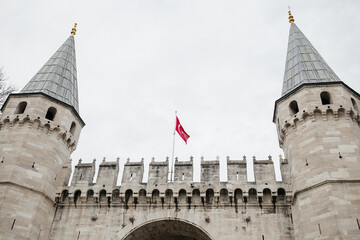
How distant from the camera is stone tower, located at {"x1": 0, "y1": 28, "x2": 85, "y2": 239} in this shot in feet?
50.8

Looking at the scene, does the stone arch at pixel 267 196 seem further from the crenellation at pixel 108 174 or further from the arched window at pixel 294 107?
the crenellation at pixel 108 174

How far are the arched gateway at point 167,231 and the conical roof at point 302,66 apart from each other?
886 cm

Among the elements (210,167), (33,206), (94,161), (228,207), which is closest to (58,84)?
(94,161)

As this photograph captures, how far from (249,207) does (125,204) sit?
6058 mm

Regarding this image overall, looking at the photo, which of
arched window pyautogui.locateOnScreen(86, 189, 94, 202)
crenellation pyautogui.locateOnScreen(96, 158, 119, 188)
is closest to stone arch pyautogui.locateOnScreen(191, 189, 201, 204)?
crenellation pyautogui.locateOnScreen(96, 158, 119, 188)

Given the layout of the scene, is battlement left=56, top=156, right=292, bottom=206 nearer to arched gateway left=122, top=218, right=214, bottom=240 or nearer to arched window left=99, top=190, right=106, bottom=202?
arched window left=99, top=190, right=106, bottom=202

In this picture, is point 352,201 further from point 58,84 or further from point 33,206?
point 58,84

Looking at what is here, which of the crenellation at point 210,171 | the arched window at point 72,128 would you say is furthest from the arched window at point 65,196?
the crenellation at point 210,171

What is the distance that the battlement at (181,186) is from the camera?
656 inches

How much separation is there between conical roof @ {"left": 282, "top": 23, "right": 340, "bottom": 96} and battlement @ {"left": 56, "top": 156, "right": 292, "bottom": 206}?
453 cm

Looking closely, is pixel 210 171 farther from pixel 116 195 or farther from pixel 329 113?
pixel 329 113

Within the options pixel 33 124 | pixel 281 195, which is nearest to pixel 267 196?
pixel 281 195

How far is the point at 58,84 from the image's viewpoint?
20609 millimetres

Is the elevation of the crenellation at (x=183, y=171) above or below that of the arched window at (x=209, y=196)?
above
